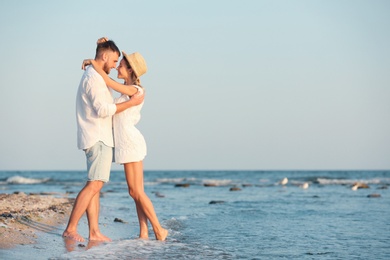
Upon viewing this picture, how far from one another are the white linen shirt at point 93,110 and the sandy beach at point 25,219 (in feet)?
3.95

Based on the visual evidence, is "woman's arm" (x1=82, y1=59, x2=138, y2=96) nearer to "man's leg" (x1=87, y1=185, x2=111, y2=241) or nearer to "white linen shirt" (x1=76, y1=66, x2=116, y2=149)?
"white linen shirt" (x1=76, y1=66, x2=116, y2=149)

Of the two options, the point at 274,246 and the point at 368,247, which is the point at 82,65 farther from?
the point at 368,247

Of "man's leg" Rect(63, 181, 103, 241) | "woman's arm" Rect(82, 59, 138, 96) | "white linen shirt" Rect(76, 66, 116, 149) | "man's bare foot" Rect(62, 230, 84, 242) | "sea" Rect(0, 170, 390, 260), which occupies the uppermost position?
"woman's arm" Rect(82, 59, 138, 96)

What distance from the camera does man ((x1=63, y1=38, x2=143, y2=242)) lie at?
638 centimetres

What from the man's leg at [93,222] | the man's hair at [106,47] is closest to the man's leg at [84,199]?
the man's leg at [93,222]

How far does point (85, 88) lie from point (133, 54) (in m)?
0.71

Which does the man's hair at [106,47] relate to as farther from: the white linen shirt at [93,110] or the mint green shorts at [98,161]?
the mint green shorts at [98,161]

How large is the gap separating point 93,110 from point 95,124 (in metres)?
0.16

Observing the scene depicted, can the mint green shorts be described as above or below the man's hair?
below

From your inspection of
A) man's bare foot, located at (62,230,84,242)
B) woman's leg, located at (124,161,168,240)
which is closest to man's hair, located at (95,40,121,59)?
woman's leg, located at (124,161,168,240)

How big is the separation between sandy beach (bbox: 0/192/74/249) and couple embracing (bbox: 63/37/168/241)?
584 mm

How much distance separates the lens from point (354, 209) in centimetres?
1329

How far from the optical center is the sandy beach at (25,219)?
6.16 metres

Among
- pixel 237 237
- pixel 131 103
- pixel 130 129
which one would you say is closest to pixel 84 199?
pixel 130 129
